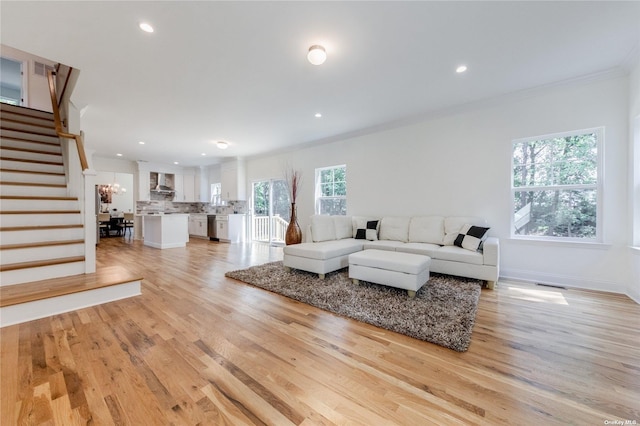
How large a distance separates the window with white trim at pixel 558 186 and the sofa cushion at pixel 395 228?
1494 mm

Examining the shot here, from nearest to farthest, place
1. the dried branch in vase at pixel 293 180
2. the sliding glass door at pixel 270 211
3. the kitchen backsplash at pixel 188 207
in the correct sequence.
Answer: the dried branch in vase at pixel 293 180, the sliding glass door at pixel 270 211, the kitchen backsplash at pixel 188 207

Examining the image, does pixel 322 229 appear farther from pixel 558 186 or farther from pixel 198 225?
pixel 198 225

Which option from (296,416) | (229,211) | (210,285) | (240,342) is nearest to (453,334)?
(296,416)

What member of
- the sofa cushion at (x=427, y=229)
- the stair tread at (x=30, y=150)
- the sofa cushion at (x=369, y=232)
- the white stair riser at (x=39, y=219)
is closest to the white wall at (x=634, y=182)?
the sofa cushion at (x=427, y=229)

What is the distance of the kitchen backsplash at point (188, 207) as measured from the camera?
7.93 meters

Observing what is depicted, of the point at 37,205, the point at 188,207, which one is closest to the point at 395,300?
the point at 37,205

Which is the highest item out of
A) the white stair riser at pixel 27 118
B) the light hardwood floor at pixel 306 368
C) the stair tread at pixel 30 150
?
the white stair riser at pixel 27 118

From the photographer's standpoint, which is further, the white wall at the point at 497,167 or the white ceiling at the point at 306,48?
the white wall at the point at 497,167

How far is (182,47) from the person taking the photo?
2.43 metres

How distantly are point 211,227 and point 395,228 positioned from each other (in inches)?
237

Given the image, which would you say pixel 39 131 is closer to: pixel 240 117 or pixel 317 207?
pixel 240 117

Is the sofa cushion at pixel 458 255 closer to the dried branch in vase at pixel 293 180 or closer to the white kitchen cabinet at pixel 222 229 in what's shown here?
the dried branch in vase at pixel 293 180

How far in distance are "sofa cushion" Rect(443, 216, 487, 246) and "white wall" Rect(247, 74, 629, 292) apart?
0.16 meters

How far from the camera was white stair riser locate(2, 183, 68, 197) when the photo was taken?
10.5 feet
